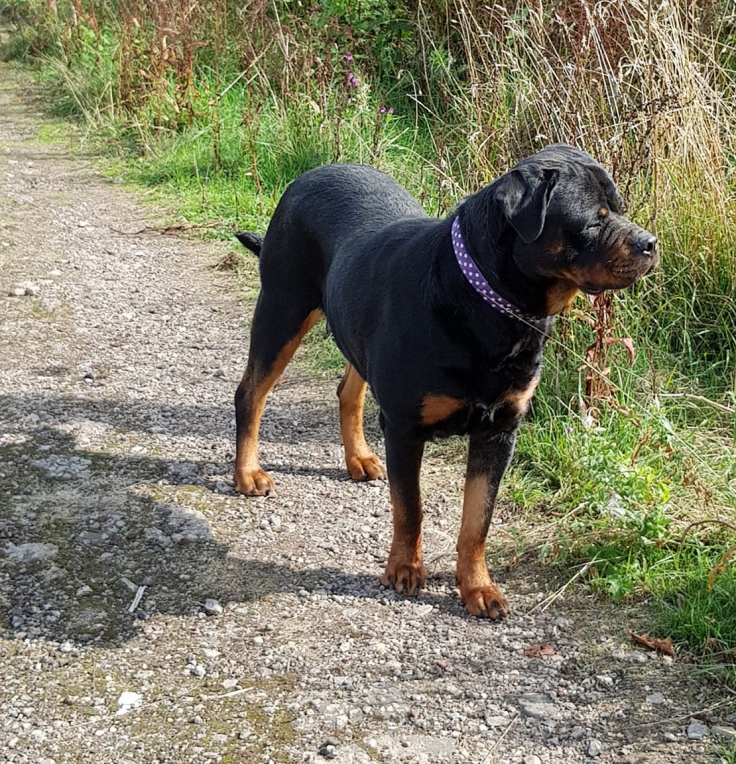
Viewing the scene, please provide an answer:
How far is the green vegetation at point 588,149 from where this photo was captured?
144 inches

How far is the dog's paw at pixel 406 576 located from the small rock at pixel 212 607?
0.59 m

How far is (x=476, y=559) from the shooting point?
11.5ft

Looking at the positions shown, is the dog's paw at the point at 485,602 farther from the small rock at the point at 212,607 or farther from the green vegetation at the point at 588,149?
the small rock at the point at 212,607

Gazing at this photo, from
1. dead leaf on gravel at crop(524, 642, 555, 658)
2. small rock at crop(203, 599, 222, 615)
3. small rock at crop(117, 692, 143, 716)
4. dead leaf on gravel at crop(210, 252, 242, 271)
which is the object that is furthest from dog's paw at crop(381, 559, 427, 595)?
dead leaf on gravel at crop(210, 252, 242, 271)

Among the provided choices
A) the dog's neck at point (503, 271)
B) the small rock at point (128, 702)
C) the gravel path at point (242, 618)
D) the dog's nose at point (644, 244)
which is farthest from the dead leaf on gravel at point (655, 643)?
the small rock at point (128, 702)

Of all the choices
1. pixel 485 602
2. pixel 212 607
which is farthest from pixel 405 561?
pixel 212 607

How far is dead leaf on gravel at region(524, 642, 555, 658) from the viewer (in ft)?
10.7

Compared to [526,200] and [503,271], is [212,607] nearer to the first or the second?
[503,271]

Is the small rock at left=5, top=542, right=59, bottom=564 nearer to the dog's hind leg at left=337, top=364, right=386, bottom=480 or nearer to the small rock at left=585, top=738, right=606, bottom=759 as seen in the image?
the dog's hind leg at left=337, top=364, right=386, bottom=480

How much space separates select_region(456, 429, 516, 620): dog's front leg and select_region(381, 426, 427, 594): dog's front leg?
16cm

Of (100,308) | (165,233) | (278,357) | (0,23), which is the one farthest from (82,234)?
(0,23)

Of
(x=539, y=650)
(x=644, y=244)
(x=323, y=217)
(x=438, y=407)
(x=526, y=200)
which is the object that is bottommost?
(x=539, y=650)

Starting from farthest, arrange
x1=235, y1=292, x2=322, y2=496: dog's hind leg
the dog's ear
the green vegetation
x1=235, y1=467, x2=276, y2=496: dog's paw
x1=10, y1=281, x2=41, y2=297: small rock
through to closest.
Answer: x1=10, y1=281, x2=41, y2=297: small rock, x1=235, y1=467, x2=276, y2=496: dog's paw, x1=235, y1=292, x2=322, y2=496: dog's hind leg, the green vegetation, the dog's ear

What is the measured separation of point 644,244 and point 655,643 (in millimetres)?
1250
